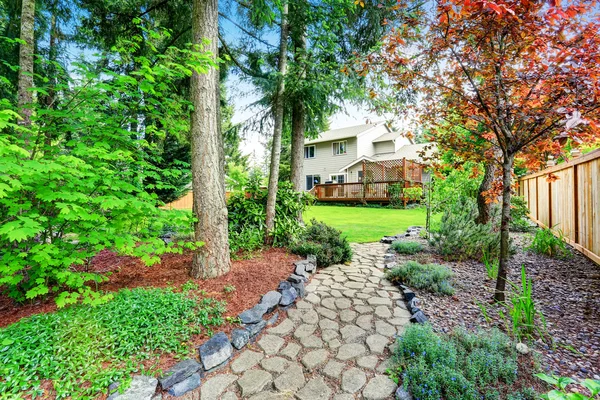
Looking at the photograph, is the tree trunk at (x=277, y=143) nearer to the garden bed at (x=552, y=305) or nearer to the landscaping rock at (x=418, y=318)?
the garden bed at (x=552, y=305)

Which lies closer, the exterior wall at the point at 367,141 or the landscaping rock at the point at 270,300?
the landscaping rock at the point at 270,300

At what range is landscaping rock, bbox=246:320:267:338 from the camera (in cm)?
260

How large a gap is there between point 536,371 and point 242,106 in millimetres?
6440

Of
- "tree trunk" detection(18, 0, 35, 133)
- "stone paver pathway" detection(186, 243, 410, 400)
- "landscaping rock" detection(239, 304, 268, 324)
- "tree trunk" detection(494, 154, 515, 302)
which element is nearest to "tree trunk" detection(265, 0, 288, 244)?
"stone paver pathway" detection(186, 243, 410, 400)

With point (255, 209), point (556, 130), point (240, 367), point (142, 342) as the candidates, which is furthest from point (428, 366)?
point (255, 209)

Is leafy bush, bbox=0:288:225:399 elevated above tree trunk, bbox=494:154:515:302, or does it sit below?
below

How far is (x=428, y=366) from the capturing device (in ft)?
6.60

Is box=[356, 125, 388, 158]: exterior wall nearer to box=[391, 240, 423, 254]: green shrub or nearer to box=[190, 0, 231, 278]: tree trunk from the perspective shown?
box=[391, 240, 423, 254]: green shrub

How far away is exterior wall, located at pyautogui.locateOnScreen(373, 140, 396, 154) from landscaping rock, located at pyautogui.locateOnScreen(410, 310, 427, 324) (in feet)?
63.5

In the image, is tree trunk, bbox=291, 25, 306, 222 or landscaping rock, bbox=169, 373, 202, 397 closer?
landscaping rock, bbox=169, 373, 202, 397

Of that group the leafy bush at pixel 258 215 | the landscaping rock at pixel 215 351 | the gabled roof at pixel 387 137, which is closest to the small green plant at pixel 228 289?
the landscaping rock at pixel 215 351

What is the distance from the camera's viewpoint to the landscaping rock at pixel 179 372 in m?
1.95

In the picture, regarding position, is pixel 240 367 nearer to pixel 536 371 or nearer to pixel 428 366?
pixel 428 366

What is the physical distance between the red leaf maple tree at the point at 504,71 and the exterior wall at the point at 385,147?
1809 cm
